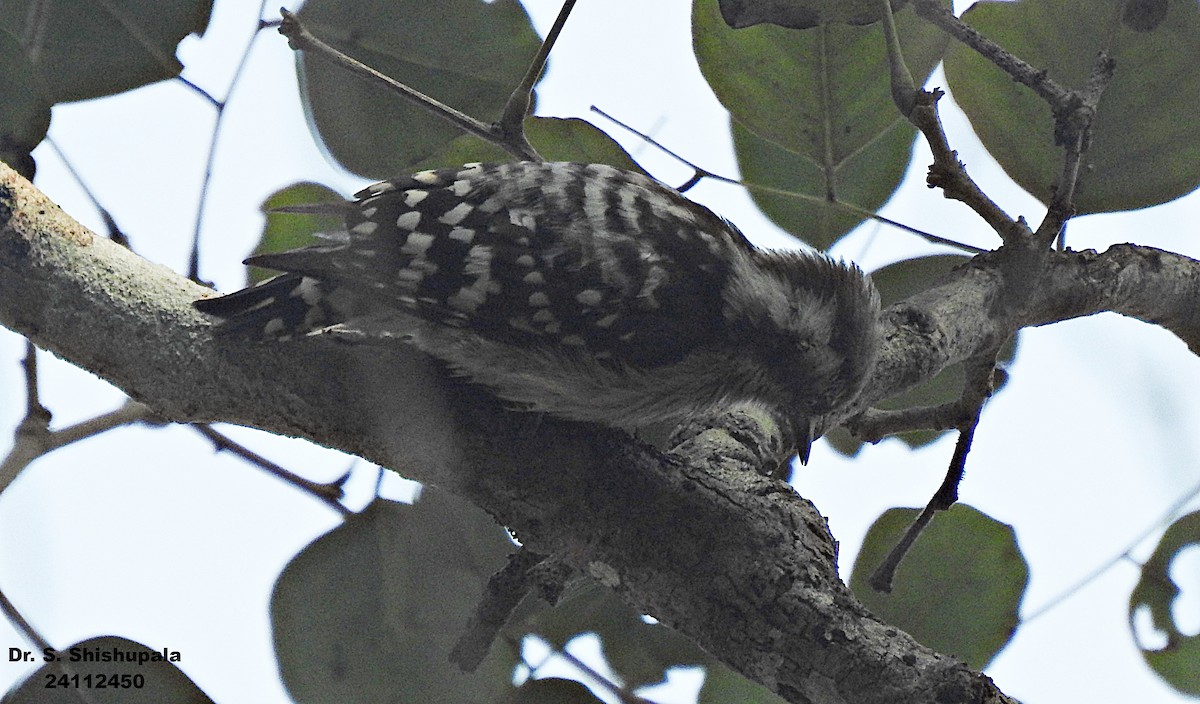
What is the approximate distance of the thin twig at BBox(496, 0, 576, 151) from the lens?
4.95 feet

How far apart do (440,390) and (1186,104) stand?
1.17 m

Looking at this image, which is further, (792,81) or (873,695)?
(792,81)

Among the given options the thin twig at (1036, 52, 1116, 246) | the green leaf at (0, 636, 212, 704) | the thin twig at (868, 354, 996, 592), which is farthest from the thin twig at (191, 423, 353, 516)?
the thin twig at (1036, 52, 1116, 246)

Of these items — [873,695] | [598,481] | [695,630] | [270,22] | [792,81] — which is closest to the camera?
[873,695]

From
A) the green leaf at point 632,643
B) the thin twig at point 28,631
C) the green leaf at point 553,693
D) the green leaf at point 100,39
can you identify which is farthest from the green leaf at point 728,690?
the green leaf at point 100,39

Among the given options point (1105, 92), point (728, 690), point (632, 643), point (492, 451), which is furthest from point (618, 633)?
point (1105, 92)

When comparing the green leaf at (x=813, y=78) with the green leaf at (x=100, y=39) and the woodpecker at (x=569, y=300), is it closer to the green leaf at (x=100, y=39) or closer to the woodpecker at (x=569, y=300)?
the woodpecker at (x=569, y=300)

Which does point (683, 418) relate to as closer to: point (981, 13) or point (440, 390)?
point (440, 390)

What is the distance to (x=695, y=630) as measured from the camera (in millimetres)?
1235

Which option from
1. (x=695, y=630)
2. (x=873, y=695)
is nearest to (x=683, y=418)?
(x=695, y=630)

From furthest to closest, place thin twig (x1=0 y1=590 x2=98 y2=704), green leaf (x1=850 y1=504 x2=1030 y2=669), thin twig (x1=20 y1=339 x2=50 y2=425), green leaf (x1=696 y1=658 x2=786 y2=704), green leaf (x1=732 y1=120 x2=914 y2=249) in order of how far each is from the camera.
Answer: green leaf (x1=732 y1=120 x2=914 y2=249), green leaf (x1=850 y1=504 x2=1030 y2=669), green leaf (x1=696 y1=658 x2=786 y2=704), thin twig (x1=20 y1=339 x2=50 y2=425), thin twig (x1=0 y1=590 x2=98 y2=704)

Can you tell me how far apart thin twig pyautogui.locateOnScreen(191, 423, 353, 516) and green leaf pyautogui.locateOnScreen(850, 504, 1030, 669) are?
0.82 metres

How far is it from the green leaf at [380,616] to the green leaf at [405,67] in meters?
0.57

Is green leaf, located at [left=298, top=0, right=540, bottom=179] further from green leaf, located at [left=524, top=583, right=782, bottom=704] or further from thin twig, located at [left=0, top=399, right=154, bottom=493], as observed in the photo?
green leaf, located at [left=524, top=583, right=782, bottom=704]
